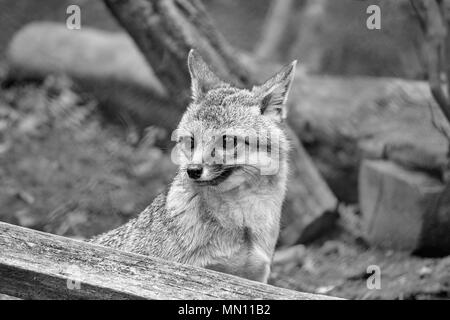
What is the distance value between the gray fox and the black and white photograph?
0.5 inches

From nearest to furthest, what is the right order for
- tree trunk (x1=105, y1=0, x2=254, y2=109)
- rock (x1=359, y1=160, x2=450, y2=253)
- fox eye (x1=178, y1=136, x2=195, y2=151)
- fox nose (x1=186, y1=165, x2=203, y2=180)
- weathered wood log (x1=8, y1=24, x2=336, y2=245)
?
fox nose (x1=186, y1=165, x2=203, y2=180), fox eye (x1=178, y1=136, x2=195, y2=151), rock (x1=359, y1=160, x2=450, y2=253), tree trunk (x1=105, y1=0, x2=254, y2=109), weathered wood log (x1=8, y1=24, x2=336, y2=245)

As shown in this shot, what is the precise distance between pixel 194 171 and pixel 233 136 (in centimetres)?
39

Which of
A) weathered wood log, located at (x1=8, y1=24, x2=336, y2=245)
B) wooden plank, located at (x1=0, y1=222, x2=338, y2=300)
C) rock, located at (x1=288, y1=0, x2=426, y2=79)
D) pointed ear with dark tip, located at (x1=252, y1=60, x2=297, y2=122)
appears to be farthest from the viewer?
rock, located at (x1=288, y1=0, x2=426, y2=79)

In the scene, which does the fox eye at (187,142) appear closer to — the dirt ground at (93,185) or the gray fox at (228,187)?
the gray fox at (228,187)

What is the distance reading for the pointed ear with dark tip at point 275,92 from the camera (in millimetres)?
4441

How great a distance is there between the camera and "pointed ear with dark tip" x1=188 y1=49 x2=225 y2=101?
465 centimetres

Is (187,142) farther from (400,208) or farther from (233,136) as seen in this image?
(400,208)

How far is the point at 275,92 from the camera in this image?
4465 mm

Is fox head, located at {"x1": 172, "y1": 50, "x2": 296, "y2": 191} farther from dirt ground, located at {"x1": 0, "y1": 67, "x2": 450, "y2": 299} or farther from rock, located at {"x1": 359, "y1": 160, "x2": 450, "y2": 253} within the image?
rock, located at {"x1": 359, "y1": 160, "x2": 450, "y2": 253}

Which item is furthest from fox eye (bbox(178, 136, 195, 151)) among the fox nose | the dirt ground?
the dirt ground

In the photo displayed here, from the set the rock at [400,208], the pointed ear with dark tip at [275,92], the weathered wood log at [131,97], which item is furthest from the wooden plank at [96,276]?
the weathered wood log at [131,97]
